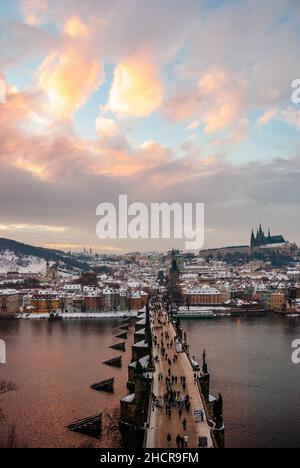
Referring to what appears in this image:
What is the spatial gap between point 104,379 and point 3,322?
33207mm

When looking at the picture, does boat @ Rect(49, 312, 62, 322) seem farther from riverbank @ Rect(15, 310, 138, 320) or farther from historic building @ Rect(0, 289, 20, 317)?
historic building @ Rect(0, 289, 20, 317)

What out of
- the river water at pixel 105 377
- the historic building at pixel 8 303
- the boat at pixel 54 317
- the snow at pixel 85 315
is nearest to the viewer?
the river water at pixel 105 377

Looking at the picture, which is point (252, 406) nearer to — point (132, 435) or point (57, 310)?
point (132, 435)

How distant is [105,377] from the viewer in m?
27.0

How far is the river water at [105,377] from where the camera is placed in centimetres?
1808

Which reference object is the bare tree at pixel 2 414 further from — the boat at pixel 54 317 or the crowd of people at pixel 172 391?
the boat at pixel 54 317

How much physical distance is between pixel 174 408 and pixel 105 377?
12007 mm

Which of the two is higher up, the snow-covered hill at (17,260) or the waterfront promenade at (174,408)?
the snow-covered hill at (17,260)

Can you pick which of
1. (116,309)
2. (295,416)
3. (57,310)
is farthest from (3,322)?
(295,416)

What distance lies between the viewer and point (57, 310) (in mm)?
65500

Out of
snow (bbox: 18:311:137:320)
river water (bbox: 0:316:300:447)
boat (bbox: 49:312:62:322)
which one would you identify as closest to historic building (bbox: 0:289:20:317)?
snow (bbox: 18:311:137:320)

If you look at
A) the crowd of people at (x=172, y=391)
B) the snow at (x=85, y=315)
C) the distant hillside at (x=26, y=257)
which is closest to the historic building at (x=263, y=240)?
the distant hillside at (x=26, y=257)

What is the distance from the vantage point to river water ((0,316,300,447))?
712 inches

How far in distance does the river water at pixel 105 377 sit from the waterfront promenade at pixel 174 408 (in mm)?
2157
